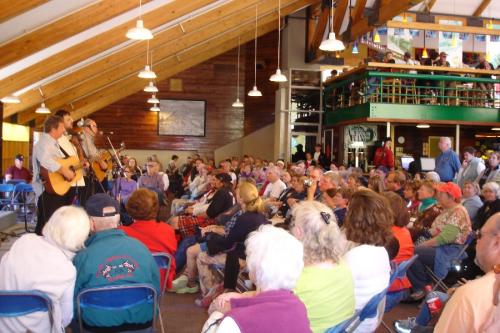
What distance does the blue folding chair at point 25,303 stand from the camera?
2219 millimetres

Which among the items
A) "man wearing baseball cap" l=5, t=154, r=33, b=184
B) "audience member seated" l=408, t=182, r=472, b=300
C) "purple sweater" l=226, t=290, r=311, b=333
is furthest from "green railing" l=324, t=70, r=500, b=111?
"purple sweater" l=226, t=290, r=311, b=333

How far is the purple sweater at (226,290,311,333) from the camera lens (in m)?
1.57

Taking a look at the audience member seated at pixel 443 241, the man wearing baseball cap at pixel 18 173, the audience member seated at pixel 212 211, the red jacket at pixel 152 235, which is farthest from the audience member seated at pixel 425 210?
the man wearing baseball cap at pixel 18 173

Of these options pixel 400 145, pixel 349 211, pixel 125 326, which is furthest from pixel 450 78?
pixel 125 326

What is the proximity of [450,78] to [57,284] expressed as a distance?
1110 cm

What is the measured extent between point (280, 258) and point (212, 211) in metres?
3.75

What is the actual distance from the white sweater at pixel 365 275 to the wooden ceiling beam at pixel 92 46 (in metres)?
7.45

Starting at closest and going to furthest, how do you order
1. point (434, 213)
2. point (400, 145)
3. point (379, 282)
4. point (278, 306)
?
point (278, 306) < point (379, 282) < point (434, 213) < point (400, 145)

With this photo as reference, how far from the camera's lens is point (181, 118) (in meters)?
19.5

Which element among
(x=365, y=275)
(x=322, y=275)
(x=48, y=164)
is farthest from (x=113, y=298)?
(x=48, y=164)

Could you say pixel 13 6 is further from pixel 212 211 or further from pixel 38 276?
pixel 38 276

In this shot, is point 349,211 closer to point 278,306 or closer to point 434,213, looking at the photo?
point 278,306

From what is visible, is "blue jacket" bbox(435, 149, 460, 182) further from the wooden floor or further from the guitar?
the guitar

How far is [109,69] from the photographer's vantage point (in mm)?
12469
